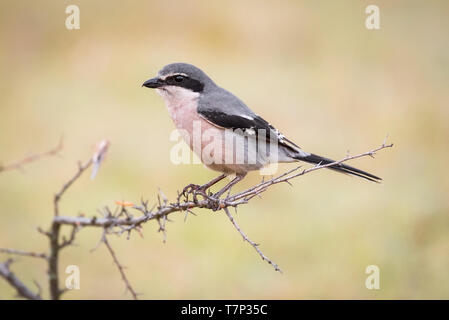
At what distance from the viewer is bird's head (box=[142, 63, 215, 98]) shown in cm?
355

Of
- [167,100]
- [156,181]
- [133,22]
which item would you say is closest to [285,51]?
[133,22]

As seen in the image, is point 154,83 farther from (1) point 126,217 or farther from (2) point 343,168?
(2) point 343,168

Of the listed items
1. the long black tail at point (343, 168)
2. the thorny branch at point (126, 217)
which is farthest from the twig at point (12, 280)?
the long black tail at point (343, 168)

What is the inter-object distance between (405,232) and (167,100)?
3.19 m

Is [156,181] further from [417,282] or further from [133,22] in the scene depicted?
[133,22]

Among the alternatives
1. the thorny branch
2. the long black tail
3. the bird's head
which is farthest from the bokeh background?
the thorny branch

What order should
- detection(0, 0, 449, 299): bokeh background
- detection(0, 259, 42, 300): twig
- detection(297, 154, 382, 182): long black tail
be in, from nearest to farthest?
detection(0, 259, 42, 300): twig, detection(297, 154, 382, 182): long black tail, detection(0, 0, 449, 299): bokeh background

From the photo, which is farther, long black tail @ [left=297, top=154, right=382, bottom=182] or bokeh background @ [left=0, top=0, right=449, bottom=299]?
bokeh background @ [left=0, top=0, right=449, bottom=299]

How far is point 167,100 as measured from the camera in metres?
3.72

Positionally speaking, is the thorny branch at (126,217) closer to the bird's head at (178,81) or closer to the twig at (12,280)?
the twig at (12,280)

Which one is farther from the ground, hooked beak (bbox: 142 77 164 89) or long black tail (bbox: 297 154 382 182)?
hooked beak (bbox: 142 77 164 89)

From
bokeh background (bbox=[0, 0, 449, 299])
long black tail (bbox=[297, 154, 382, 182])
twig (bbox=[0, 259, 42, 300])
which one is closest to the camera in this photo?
twig (bbox=[0, 259, 42, 300])

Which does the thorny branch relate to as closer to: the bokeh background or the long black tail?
the long black tail

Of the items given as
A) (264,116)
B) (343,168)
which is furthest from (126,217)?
(264,116)
